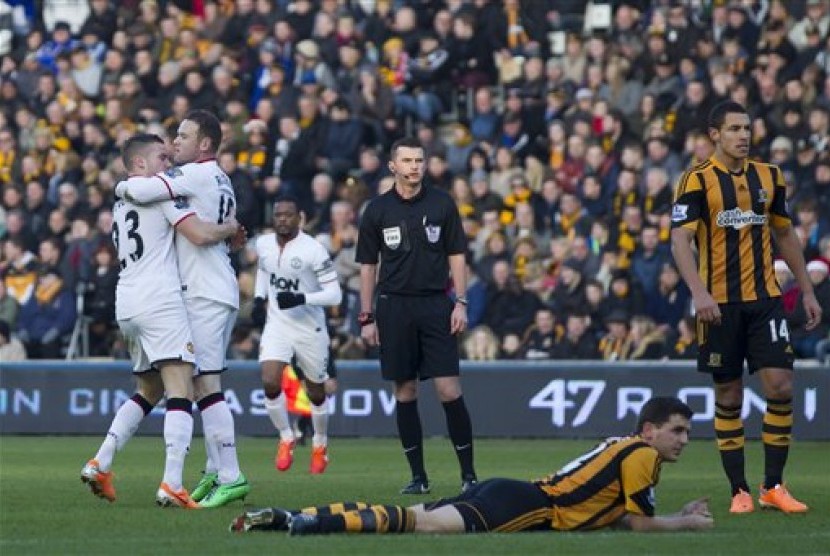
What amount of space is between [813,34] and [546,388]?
5978 millimetres

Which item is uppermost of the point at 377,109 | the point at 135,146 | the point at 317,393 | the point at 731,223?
the point at 377,109

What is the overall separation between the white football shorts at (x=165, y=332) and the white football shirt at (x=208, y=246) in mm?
266

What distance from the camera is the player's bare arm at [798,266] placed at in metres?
13.3

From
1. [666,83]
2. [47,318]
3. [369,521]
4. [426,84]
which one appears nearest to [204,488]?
[369,521]

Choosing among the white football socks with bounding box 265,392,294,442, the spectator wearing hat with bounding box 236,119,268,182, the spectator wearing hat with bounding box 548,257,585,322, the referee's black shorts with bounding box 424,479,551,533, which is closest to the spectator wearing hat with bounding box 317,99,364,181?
the spectator wearing hat with bounding box 236,119,268,182

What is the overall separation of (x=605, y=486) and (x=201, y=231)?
11.7 ft

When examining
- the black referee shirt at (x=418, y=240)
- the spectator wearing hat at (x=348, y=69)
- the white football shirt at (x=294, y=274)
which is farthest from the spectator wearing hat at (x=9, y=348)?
the black referee shirt at (x=418, y=240)

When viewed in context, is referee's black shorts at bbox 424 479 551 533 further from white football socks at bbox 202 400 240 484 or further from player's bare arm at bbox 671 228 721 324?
white football socks at bbox 202 400 240 484

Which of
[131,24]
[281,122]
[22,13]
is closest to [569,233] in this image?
[281,122]

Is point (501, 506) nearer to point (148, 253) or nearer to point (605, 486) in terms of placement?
point (605, 486)

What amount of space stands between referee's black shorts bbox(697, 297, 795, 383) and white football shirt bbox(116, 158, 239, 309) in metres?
3.03

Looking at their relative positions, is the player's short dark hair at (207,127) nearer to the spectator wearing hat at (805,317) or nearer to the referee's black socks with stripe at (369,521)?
the referee's black socks with stripe at (369,521)

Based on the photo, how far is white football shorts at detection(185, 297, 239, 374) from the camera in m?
13.7

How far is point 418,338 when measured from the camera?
1509 centimetres
